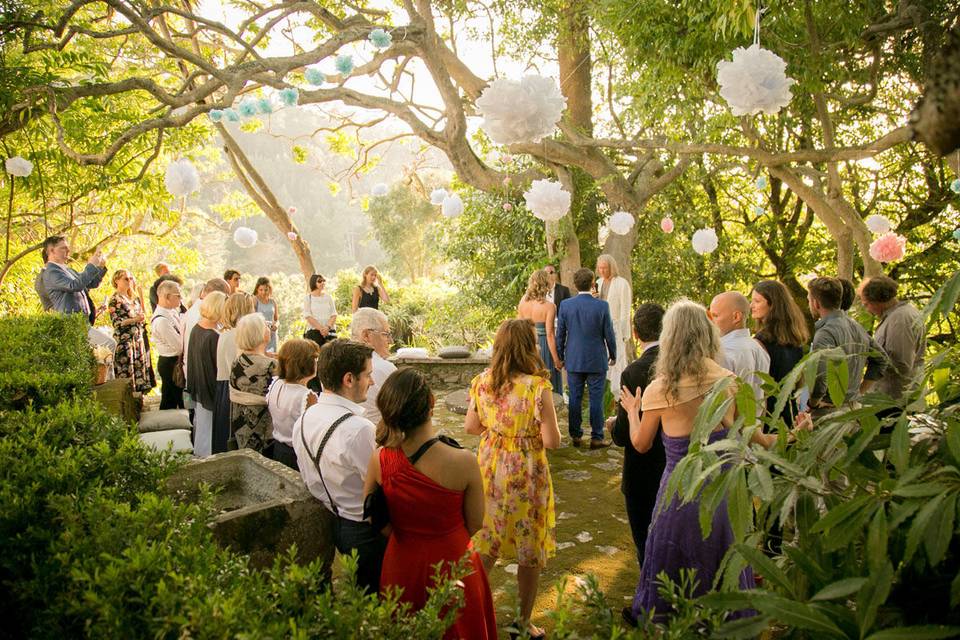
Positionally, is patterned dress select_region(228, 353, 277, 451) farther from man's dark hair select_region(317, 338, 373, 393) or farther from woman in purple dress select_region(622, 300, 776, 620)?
woman in purple dress select_region(622, 300, 776, 620)

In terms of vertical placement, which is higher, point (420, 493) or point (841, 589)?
point (841, 589)

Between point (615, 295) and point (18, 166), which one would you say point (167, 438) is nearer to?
point (18, 166)

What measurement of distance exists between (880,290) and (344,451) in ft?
11.8

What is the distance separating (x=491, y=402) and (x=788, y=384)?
2265 millimetres

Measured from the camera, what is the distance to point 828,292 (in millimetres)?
3809

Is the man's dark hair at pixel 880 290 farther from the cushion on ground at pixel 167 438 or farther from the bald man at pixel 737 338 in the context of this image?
the cushion on ground at pixel 167 438

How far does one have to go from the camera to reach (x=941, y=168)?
984 cm

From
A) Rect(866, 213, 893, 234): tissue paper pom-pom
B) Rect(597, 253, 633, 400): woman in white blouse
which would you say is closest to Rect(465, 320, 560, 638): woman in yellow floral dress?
Rect(597, 253, 633, 400): woman in white blouse

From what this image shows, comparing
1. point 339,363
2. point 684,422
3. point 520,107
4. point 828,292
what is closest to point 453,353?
point 520,107

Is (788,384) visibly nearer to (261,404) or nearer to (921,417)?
(921,417)

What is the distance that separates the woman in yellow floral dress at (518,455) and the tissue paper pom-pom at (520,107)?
1.91m

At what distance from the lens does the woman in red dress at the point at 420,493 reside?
2254 mm

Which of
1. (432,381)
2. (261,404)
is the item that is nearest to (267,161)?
(432,381)

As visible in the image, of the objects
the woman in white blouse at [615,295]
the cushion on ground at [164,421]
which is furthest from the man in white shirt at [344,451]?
the woman in white blouse at [615,295]
